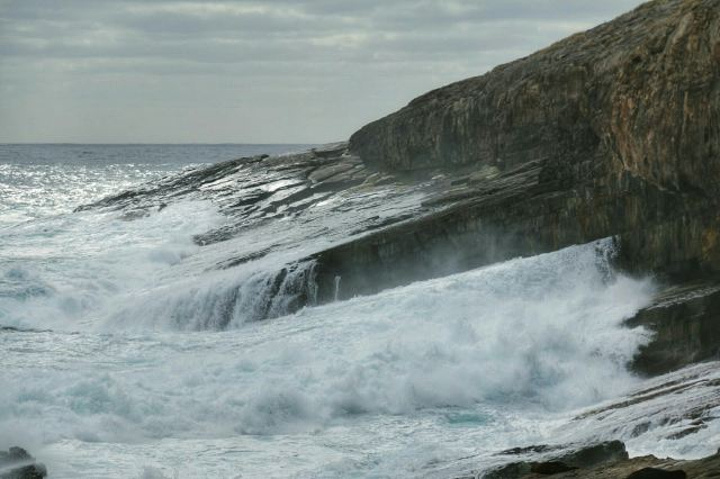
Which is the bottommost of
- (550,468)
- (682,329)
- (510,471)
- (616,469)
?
(510,471)

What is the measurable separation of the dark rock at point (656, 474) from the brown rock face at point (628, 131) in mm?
12262

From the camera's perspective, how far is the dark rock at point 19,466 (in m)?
18.3

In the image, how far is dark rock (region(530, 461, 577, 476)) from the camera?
14.9 metres

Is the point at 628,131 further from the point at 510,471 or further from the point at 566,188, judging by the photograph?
the point at 510,471

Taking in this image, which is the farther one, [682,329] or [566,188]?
[566,188]

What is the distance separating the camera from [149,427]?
2214cm

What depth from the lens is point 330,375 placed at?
24.1m

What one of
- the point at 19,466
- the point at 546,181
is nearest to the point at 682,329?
the point at 546,181

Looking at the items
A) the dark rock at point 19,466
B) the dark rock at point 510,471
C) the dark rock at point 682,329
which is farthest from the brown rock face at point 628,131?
the dark rock at point 19,466

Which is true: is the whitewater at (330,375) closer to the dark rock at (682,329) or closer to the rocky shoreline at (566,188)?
the dark rock at (682,329)

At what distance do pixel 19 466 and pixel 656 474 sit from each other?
977cm

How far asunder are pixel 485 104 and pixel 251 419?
670 inches

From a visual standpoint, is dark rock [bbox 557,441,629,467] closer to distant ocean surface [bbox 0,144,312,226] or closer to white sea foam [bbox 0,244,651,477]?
white sea foam [bbox 0,244,651,477]

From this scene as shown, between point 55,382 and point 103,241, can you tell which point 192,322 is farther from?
point 103,241
